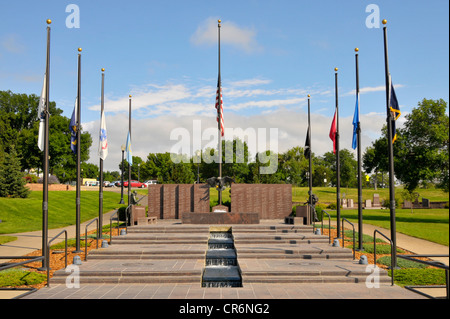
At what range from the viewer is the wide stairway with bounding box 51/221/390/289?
38.7 ft

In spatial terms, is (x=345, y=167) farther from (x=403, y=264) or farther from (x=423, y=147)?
(x=403, y=264)

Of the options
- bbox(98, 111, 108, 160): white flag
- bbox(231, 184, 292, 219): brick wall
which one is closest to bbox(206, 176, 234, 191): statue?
bbox(231, 184, 292, 219): brick wall

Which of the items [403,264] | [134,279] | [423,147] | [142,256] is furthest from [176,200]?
[423,147]

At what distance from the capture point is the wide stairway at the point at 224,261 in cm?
1179

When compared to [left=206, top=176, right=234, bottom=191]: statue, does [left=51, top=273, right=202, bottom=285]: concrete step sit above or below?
below

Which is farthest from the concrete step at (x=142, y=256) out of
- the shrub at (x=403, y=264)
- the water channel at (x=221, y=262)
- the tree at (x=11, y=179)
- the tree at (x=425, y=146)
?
the tree at (x=11, y=179)

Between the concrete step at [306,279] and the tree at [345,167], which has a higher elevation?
the tree at [345,167]

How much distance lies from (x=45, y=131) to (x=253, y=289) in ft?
30.2

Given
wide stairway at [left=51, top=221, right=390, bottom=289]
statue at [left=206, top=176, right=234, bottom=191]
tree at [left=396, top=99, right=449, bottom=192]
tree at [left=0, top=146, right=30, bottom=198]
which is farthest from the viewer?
tree at [left=0, top=146, right=30, bottom=198]

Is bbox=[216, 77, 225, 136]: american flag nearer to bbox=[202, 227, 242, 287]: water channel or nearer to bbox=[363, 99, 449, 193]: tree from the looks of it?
bbox=[202, 227, 242, 287]: water channel

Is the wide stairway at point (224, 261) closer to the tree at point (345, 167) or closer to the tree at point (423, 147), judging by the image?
the tree at point (423, 147)

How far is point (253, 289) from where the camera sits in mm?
10742
